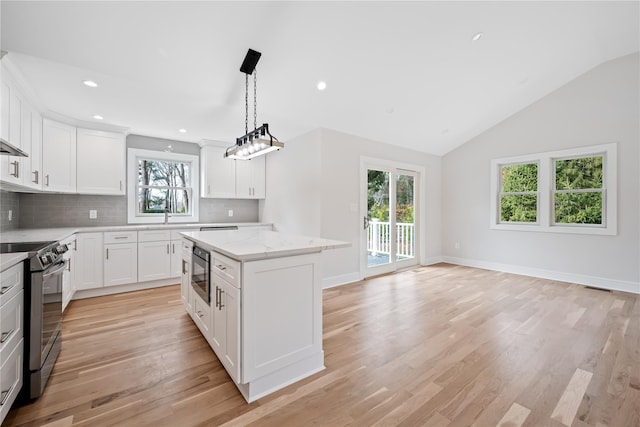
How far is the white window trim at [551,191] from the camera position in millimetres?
3996

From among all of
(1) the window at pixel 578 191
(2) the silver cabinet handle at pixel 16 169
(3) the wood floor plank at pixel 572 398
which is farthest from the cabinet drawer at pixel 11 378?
(1) the window at pixel 578 191

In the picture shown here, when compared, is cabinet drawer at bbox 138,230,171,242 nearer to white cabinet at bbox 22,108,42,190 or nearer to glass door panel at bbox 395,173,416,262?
white cabinet at bbox 22,108,42,190

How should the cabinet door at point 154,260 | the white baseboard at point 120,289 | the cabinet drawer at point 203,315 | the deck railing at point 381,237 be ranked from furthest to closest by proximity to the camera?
the deck railing at point 381,237 < the cabinet door at point 154,260 < the white baseboard at point 120,289 < the cabinet drawer at point 203,315

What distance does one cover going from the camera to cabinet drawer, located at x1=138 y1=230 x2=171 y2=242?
388 cm

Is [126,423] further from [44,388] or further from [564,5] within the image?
[564,5]

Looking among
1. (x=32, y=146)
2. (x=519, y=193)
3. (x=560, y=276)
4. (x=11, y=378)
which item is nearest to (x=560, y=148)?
(x=519, y=193)

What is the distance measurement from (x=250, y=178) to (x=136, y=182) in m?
1.84

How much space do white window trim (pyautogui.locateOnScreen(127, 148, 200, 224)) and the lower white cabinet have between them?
318 cm

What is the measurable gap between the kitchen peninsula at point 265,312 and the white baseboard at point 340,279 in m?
2.04

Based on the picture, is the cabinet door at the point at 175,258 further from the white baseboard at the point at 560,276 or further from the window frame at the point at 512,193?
the window frame at the point at 512,193

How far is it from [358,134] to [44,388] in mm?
4349

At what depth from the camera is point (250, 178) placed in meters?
5.20

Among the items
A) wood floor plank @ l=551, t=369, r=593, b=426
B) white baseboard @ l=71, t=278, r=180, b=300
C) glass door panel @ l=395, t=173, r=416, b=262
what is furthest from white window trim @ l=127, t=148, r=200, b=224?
wood floor plank @ l=551, t=369, r=593, b=426

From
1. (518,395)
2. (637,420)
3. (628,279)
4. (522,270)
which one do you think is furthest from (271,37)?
(628,279)
